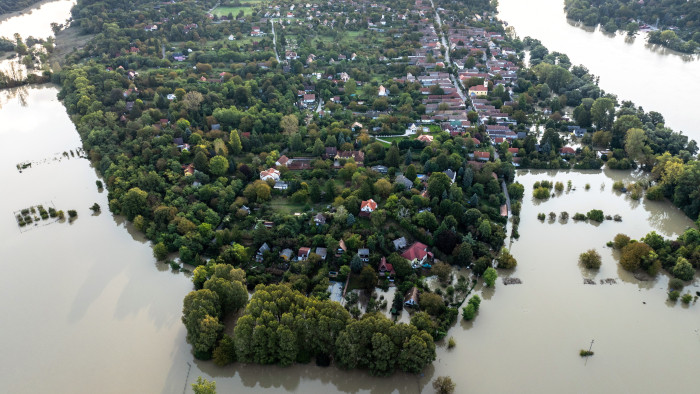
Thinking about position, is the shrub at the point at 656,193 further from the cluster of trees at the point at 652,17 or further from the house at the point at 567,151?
the cluster of trees at the point at 652,17

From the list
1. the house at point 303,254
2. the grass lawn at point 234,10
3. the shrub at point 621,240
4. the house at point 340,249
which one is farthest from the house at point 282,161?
the grass lawn at point 234,10

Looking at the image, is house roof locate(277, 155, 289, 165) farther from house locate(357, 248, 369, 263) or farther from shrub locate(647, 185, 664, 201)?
shrub locate(647, 185, 664, 201)

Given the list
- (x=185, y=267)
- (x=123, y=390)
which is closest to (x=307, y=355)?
(x=123, y=390)

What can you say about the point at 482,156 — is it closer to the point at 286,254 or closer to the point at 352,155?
the point at 352,155

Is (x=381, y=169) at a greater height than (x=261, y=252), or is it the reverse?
(x=381, y=169)

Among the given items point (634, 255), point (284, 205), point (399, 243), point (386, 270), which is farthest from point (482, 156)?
point (284, 205)

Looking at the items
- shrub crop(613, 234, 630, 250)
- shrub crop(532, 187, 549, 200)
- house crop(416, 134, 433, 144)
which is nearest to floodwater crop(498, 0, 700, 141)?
shrub crop(532, 187, 549, 200)
